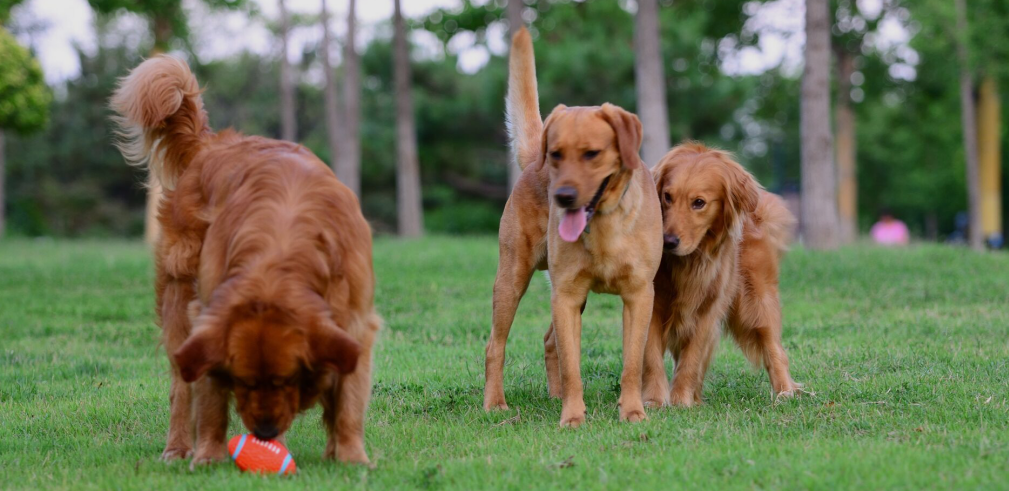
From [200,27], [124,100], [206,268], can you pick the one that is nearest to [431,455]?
[206,268]

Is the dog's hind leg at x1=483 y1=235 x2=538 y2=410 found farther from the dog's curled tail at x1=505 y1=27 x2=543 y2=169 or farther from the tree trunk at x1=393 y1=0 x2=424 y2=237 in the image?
the tree trunk at x1=393 y1=0 x2=424 y2=237

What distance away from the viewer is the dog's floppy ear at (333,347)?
369 cm

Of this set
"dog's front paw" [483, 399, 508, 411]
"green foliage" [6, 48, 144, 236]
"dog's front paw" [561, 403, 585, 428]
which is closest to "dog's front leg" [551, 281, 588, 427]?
"dog's front paw" [561, 403, 585, 428]

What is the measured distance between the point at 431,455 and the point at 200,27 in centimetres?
4142

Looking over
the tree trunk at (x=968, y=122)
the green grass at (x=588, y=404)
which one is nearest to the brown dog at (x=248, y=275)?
the green grass at (x=588, y=404)

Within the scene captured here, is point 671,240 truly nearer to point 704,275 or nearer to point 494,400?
point 704,275

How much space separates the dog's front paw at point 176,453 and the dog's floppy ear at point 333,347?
1340mm

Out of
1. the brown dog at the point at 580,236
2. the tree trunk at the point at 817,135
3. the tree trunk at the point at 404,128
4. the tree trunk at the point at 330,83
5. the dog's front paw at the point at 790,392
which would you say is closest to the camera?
the brown dog at the point at 580,236

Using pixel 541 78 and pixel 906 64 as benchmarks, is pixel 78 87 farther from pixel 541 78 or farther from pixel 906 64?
pixel 906 64

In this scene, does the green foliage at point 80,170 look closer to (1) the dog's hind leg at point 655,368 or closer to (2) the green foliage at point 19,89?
(2) the green foliage at point 19,89

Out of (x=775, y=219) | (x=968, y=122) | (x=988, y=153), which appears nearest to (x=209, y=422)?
(x=775, y=219)

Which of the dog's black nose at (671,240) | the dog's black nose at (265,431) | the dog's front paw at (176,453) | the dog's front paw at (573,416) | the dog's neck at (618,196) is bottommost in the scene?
the dog's front paw at (573,416)

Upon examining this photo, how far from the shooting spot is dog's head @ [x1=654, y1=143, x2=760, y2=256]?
18.5 feet

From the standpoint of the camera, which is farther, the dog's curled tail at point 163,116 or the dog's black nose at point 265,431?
the dog's curled tail at point 163,116
